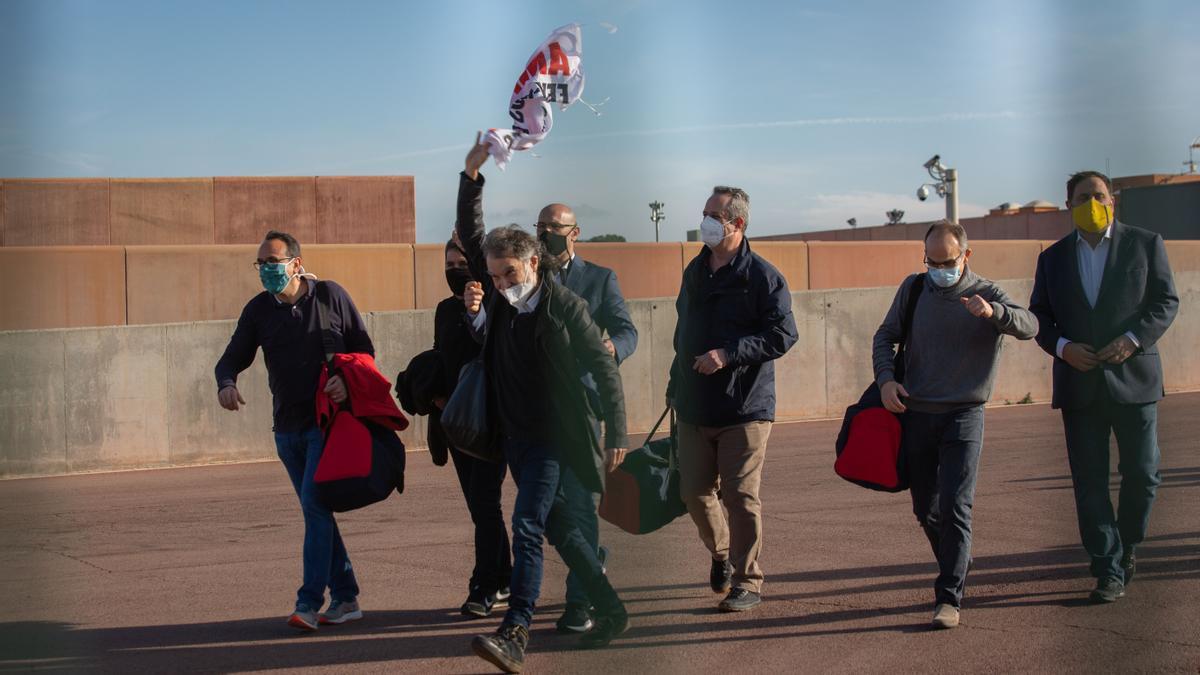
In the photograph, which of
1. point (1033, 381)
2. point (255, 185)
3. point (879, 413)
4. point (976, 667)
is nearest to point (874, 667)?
point (976, 667)

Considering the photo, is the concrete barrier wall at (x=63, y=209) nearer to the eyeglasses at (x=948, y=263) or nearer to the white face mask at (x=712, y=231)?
the white face mask at (x=712, y=231)

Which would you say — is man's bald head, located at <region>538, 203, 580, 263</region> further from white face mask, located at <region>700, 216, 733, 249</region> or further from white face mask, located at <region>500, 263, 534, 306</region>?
white face mask, located at <region>700, 216, 733, 249</region>

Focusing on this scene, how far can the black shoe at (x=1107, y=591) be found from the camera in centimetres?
589

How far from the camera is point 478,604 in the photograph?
20.4 ft

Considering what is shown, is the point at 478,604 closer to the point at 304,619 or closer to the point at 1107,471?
the point at 304,619

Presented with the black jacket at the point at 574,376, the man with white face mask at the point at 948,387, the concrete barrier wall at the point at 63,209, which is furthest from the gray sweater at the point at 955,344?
the concrete barrier wall at the point at 63,209

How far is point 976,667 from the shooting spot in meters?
5.05

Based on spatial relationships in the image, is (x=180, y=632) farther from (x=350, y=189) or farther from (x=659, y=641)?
(x=350, y=189)

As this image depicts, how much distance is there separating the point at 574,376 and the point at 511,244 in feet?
1.94

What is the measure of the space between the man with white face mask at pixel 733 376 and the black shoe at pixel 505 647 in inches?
47.2

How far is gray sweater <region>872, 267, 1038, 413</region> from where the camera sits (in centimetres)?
579

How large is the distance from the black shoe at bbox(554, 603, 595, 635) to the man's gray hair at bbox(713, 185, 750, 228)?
1850mm

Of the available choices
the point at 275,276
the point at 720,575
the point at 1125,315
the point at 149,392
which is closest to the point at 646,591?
the point at 720,575

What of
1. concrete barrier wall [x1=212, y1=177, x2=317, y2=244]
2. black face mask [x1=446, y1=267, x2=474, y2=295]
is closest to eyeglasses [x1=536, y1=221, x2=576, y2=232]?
black face mask [x1=446, y1=267, x2=474, y2=295]
